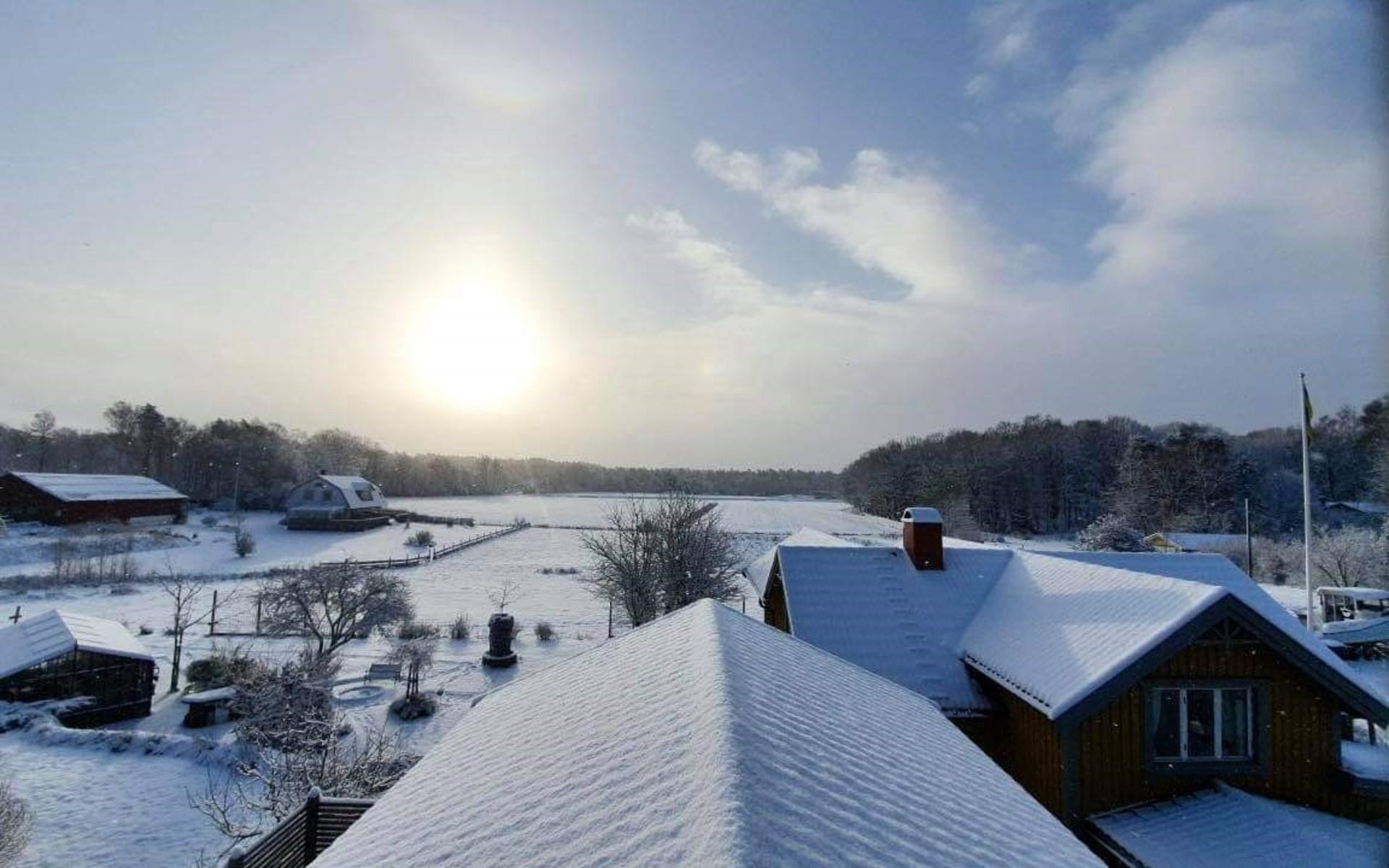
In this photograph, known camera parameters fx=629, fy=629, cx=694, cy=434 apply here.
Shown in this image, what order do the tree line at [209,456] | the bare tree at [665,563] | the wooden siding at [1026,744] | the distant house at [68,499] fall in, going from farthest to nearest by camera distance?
the tree line at [209,456] < the distant house at [68,499] < the bare tree at [665,563] < the wooden siding at [1026,744]

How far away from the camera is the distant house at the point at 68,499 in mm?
46281

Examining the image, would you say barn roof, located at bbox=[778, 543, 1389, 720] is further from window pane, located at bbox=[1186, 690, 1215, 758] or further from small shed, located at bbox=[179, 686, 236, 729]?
small shed, located at bbox=[179, 686, 236, 729]

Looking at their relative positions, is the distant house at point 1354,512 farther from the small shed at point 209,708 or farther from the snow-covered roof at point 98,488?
the snow-covered roof at point 98,488

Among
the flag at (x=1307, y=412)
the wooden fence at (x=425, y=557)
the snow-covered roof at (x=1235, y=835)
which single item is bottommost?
the wooden fence at (x=425, y=557)

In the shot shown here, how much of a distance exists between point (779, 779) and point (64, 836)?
14.2 metres

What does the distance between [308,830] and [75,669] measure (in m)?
15.9

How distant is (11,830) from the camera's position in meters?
9.02

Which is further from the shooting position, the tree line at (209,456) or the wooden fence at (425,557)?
the tree line at (209,456)

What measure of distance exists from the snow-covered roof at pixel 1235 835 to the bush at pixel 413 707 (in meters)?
15.0

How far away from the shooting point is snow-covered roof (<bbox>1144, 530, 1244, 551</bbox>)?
119ft

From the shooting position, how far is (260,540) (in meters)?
47.7

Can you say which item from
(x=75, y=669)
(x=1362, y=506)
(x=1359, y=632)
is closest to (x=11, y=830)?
(x=75, y=669)

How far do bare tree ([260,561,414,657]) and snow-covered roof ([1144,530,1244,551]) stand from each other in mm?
40130

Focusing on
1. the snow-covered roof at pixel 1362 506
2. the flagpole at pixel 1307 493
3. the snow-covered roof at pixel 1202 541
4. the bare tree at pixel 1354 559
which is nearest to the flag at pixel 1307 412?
the flagpole at pixel 1307 493
